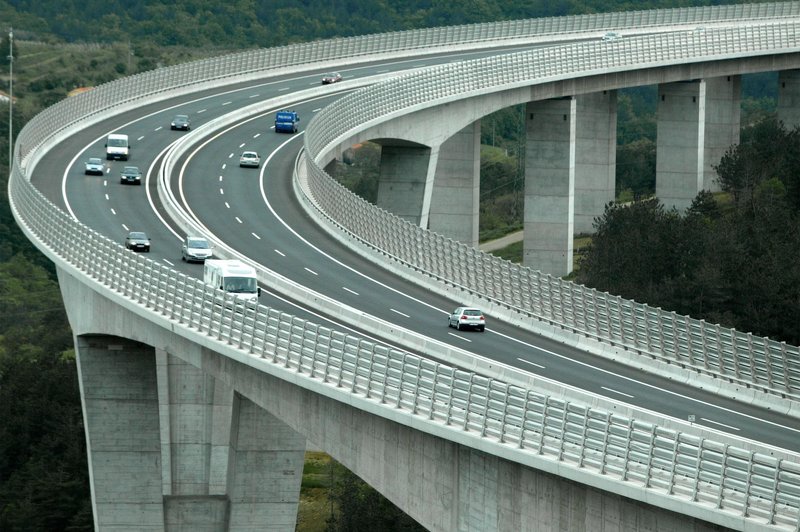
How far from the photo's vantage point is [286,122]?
10106 cm

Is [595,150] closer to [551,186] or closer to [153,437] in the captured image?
[551,186]

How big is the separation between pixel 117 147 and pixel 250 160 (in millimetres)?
7401

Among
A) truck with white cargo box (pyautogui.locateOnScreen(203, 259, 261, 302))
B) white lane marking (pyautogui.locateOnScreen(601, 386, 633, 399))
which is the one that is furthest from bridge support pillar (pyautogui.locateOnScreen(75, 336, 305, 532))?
white lane marking (pyautogui.locateOnScreen(601, 386, 633, 399))

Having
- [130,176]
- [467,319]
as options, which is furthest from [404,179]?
[467,319]

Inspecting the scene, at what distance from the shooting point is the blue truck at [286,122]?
101125 millimetres

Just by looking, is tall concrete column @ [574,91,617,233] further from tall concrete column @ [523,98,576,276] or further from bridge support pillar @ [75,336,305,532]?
bridge support pillar @ [75,336,305,532]

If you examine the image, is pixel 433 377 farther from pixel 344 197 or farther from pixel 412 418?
pixel 344 197

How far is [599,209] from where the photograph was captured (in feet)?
384

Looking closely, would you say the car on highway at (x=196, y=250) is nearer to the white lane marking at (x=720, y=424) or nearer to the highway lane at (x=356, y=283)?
the highway lane at (x=356, y=283)

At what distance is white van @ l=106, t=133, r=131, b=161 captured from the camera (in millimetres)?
93562

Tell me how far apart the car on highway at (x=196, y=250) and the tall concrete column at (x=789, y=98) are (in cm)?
6442

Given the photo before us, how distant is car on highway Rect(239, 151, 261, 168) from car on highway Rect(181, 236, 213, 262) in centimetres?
2255

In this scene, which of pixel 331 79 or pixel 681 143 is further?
pixel 681 143

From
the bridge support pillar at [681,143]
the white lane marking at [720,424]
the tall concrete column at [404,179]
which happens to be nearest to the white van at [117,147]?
the tall concrete column at [404,179]
